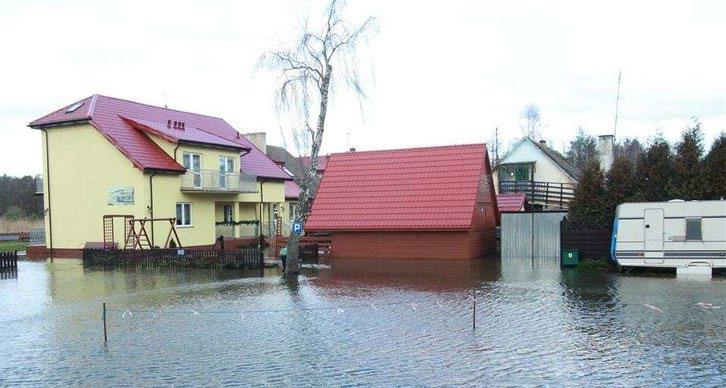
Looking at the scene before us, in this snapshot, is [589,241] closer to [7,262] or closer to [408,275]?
[408,275]

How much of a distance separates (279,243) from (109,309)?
52.1 ft

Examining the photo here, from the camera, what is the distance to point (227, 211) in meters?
38.8

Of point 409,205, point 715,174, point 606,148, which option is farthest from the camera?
point 606,148

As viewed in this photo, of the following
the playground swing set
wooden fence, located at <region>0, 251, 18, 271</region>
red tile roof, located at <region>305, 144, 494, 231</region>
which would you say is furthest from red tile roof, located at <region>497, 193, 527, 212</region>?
wooden fence, located at <region>0, 251, 18, 271</region>

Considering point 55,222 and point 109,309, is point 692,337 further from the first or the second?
point 55,222

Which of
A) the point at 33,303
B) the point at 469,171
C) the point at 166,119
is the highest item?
the point at 166,119

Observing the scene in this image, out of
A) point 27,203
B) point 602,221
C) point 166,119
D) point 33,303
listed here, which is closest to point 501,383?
point 33,303

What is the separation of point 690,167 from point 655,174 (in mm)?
1211

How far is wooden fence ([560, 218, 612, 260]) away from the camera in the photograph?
2409 cm

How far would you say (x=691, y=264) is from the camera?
2062cm

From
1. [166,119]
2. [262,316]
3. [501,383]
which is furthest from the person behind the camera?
[166,119]

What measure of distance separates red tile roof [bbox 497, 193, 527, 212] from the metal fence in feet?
24.6

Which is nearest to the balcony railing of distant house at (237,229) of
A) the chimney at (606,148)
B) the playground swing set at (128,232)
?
the playground swing set at (128,232)

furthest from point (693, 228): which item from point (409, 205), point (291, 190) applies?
point (291, 190)
